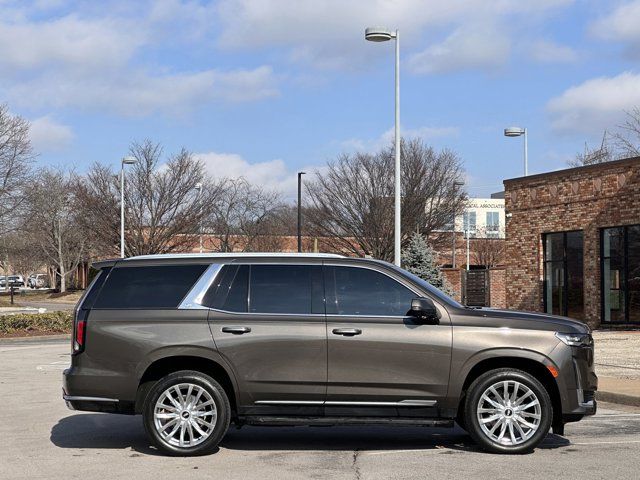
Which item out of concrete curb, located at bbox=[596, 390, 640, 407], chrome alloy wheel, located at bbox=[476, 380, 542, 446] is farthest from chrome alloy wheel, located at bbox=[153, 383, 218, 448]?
concrete curb, located at bbox=[596, 390, 640, 407]

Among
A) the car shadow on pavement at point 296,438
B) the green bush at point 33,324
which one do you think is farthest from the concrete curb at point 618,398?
the green bush at point 33,324

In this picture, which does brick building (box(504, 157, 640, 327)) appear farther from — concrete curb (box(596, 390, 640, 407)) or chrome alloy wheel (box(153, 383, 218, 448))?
chrome alloy wheel (box(153, 383, 218, 448))

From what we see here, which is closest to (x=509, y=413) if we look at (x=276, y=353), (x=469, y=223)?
(x=276, y=353)

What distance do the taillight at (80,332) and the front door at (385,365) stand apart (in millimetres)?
2379

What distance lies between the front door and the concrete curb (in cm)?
495

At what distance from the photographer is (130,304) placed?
9117mm

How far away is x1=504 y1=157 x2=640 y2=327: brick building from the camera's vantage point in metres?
27.6

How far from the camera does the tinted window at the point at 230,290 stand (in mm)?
9078

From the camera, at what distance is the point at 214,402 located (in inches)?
348

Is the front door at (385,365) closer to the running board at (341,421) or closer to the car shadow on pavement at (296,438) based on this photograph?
the running board at (341,421)

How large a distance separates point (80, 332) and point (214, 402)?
149cm

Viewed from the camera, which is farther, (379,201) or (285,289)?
(379,201)

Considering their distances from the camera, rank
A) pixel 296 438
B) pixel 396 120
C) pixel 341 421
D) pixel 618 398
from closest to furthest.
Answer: pixel 341 421 → pixel 296 438 → pixel 618 398 → pixel 396 120

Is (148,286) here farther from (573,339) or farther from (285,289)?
(573,339)
